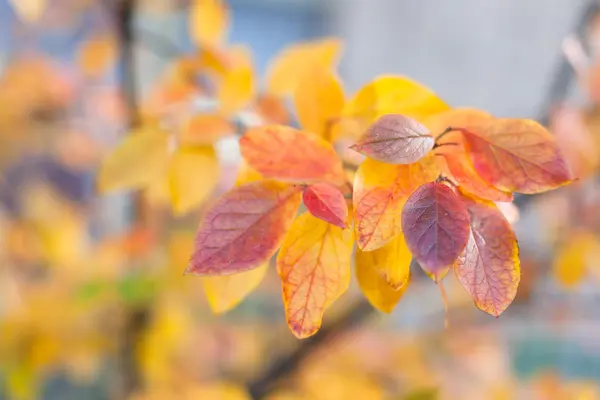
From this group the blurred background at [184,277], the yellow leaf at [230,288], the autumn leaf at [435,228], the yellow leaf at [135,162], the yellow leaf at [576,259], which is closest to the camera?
the autumn leaf at [435,228]

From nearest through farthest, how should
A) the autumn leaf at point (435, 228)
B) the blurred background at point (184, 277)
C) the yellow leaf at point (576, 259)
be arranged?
the autumn leaf at point (435, 228) < the blurred background at point (184, 277) < the yellow leaf at point (576, 259)

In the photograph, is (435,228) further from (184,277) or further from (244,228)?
(184,277)

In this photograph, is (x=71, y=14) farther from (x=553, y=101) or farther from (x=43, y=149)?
(x=553, y=101)

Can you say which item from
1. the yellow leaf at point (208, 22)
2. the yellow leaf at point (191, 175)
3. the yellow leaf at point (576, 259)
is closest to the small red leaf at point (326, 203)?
the yellow leaf at point (191, 175)

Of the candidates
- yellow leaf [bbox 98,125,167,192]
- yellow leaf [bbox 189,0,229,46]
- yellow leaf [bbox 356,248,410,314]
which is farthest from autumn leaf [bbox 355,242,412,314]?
yellow leaf [bbox 189,0,229,46]

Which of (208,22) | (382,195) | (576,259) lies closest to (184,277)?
(208,22)

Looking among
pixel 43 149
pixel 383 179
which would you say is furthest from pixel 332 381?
pixel 43 149

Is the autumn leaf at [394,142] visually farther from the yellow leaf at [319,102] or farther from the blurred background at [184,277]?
the blurred background at [184,277]
